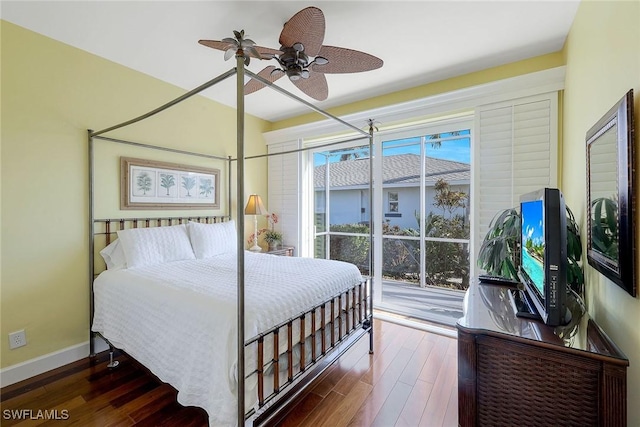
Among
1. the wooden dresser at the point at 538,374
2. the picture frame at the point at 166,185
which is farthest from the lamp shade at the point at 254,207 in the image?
the wooden dresser at the point at 538,374

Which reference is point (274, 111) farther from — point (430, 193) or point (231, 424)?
point (231, 424)

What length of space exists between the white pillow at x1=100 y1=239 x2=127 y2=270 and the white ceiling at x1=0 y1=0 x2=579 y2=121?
1698 mm

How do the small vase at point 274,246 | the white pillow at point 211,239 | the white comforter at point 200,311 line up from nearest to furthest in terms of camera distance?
the white comforter at point 200,311 < the white pillow at point 211,239 < the small vase at point 274,246

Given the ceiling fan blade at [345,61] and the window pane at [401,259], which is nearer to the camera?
the ceiling fan blade at [345,61]

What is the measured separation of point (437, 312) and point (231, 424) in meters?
2.59

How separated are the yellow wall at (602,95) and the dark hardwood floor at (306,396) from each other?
1022 mm

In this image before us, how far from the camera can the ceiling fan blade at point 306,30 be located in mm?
1421

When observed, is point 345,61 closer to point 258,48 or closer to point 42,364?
point 258,48

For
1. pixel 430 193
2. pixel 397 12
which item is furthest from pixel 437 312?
pixel 397 12

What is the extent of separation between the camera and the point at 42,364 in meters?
2.21

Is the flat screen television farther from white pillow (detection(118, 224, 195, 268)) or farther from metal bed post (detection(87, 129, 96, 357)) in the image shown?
metal bed post (detection(87, 129, 96, 357))

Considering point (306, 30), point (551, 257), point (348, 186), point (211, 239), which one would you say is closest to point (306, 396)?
point (551, 257)

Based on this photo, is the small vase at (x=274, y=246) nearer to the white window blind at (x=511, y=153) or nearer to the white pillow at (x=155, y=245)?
the white pillow at (x=155, y=245)

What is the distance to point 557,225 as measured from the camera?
3.94ft
